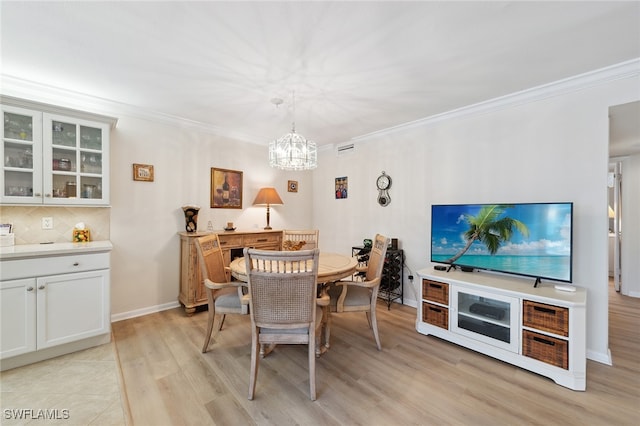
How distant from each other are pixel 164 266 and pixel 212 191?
1.19 meters

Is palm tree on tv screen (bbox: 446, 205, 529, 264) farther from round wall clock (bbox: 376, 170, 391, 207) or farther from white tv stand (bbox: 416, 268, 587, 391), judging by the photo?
round wall clock (bbox: 376, 170, 391, 207)

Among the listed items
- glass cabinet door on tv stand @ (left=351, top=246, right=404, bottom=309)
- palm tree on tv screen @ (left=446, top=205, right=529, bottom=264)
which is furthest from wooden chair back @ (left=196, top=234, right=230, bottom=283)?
palm tree on tv screen @ (left=446, top=205, right=529, bottom=264)

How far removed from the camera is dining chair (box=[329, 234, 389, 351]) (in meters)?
2.37

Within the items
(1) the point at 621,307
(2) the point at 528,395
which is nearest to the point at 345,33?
(2) the point at 528,395

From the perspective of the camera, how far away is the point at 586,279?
2344 mm

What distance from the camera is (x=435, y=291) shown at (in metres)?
2.69

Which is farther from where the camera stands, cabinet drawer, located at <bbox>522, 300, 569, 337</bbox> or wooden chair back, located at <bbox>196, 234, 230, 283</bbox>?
wooden chair back, located at <bbox>196, 234, 230, 283</bbox>

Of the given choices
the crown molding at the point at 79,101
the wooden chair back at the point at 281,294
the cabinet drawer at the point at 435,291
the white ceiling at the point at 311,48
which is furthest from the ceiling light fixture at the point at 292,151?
the cabinet drawer at the point at 435,291

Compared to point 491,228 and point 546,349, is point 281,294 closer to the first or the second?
point 546,349

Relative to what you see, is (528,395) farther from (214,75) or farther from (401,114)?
(214,75)

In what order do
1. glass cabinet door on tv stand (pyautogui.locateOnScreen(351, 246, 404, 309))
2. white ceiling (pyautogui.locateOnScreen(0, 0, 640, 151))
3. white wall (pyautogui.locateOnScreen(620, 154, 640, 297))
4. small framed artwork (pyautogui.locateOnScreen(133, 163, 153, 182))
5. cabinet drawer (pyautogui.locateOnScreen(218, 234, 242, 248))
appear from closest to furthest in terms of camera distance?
white ceiling (pyautogui.locateOnScreen(0, 0, 640, 151))
small framed artwork (pyautogui.locateOnScreen(133, 163, 153, 182))
cabinet drawer (pyautogui.locateOnScreen(218, 234, 242, 248))
glass cabinet door on tv stand (pyautogui.locateOnScreen(351, 246, 404, 309))
white wall (pyautogui.locateOnScreen(620, 154, 640, 297))

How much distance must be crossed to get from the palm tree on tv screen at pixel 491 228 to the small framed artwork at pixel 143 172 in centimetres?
379

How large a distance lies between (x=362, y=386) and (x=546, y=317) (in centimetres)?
156

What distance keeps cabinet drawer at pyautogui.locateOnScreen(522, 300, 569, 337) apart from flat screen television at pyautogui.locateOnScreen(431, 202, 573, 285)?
14.5 inches
